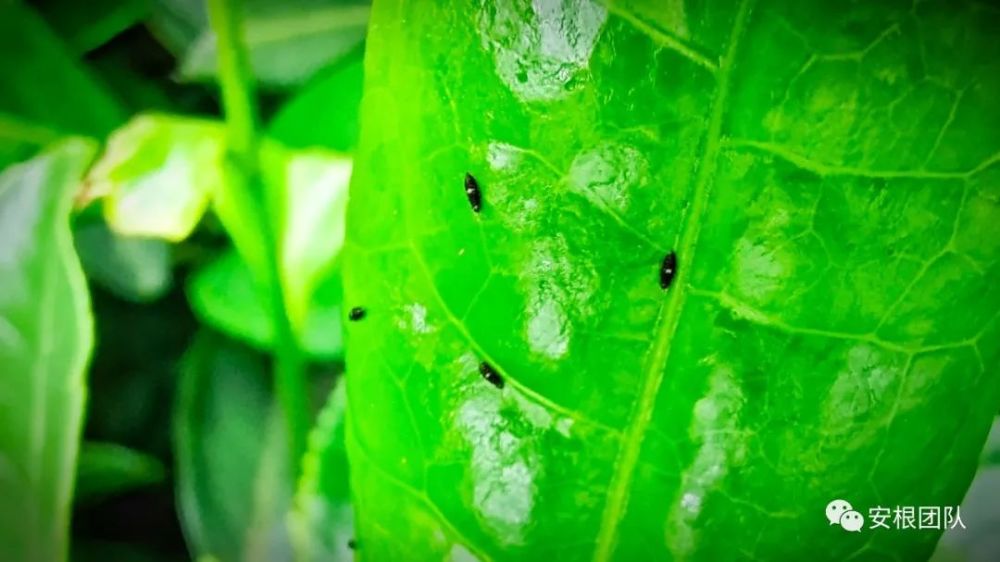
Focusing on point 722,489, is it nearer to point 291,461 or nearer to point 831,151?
point 831,151

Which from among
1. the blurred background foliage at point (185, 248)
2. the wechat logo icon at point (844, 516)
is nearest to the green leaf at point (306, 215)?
the blurred background foliage at point (185, 248)

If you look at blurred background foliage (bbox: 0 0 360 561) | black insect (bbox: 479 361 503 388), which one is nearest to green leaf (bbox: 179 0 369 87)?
blurred background foliage (bbox: 0 0 360 561)

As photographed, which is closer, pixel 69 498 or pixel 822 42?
pixel 822 42

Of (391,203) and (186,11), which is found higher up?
(186,11)

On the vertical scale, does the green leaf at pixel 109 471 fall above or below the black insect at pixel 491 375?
below

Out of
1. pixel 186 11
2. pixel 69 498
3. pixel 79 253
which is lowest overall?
pixel 69 498

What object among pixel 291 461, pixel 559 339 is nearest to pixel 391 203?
pixel 559 339

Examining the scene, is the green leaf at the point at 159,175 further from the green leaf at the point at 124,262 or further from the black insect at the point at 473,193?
the black insect at the point at 473,193

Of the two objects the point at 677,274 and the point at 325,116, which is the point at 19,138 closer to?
the point at 325,116
